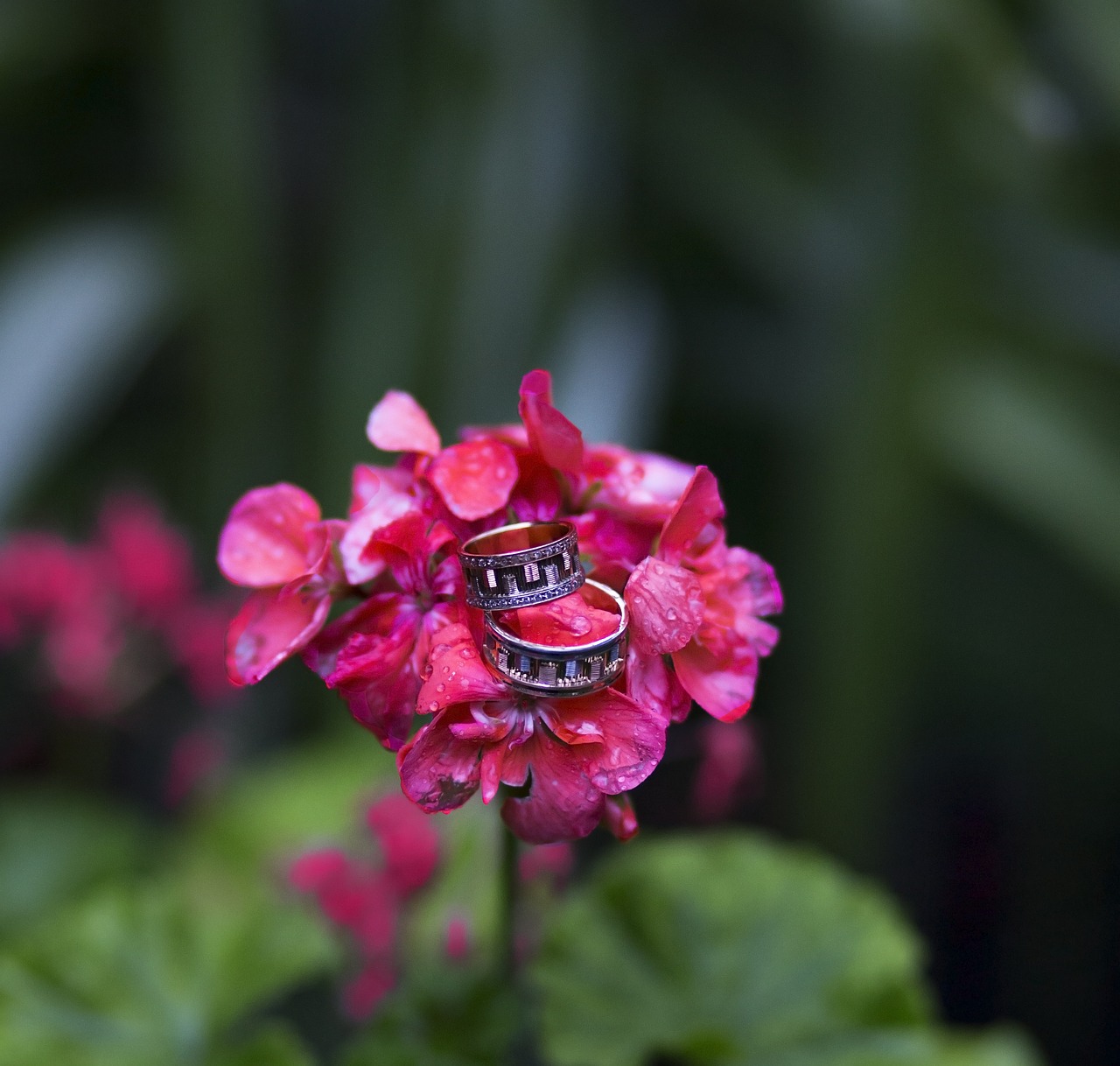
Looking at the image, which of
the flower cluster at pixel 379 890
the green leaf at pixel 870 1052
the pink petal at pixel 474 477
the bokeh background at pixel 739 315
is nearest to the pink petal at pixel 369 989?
the flower cluster at pixel 379 890

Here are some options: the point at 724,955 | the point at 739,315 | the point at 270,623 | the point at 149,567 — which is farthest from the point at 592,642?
the point at 739,315

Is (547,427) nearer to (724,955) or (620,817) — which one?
(620,817)

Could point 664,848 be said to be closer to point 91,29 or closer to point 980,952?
point 980,952

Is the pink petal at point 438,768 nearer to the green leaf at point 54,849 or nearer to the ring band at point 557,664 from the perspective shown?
the ring band at point 557,664

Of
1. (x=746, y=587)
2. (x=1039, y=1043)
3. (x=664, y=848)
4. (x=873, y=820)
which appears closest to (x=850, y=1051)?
Answer: (x=664, y=848)

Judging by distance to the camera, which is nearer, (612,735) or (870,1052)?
(612,735)
